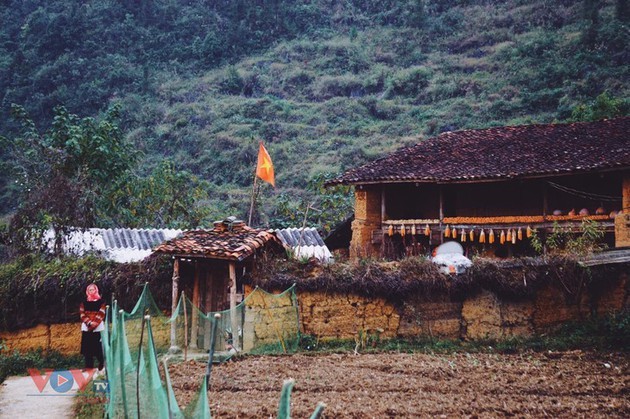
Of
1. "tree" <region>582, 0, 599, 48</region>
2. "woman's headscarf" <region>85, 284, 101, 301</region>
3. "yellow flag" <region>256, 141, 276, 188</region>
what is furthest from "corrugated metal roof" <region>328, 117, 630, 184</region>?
"tree" <region>582, 0, 599, 48</region>

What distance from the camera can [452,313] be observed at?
1430 centimetres

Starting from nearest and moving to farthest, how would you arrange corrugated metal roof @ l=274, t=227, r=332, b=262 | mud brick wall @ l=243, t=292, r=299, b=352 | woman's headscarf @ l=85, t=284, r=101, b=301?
woman's headscarf @ l=85, t=284, r=101, b=301 → mud brick wall @ l=243, t=292, r=299, b=352 → corrugated metal roof @ l=274, t=227, r=332, b=262

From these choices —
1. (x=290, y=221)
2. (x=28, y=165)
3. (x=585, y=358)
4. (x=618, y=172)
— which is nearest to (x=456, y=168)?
(x=618, y=172)

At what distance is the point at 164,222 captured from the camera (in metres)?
26.7

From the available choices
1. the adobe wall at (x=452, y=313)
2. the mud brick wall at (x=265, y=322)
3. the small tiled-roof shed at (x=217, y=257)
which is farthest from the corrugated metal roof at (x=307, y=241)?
the mud brick wall at (x=265, y=322)

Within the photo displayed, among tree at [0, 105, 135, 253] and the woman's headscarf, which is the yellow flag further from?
the woman's headscarf

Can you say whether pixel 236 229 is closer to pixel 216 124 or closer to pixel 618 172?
pixel 618 172

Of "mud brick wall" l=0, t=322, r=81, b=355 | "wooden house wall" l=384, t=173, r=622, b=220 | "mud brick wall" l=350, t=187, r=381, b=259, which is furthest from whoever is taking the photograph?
"mud brick wall" l=350, t=187, r=381, b=259

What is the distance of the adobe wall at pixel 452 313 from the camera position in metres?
13.7

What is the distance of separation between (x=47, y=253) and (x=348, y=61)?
39605 millimetres

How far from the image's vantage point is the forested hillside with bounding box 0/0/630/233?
40.2m

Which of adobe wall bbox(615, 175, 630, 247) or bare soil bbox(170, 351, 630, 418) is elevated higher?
adobe wall bbox(615, 175, 630, 247)

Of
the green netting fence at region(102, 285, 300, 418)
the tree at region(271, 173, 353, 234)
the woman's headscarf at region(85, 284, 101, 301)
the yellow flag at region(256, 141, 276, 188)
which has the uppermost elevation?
the yellow flag at region(256, 141, 276, 188)

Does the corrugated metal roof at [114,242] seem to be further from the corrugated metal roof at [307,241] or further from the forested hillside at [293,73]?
the forested hillside at [293,73]
